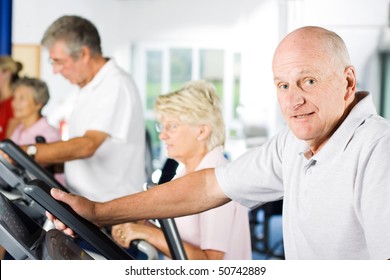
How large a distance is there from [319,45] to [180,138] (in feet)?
2.52

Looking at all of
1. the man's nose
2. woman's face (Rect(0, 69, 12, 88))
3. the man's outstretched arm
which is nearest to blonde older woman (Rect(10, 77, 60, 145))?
woman's face (Rect(0, 69, 12, 88))

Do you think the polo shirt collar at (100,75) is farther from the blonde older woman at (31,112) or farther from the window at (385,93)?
the window at (385,93)

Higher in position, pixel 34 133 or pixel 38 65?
pixel 38 65

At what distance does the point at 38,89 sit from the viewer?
3598 mm

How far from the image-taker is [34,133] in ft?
11.3

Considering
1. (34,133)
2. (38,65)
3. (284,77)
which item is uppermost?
(284,77)

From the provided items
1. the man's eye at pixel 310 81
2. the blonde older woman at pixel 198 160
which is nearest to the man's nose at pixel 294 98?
the man's eye at pixel 310 81

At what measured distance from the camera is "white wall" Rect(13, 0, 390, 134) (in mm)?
3131

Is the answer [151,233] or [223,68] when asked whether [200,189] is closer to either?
[151,233]

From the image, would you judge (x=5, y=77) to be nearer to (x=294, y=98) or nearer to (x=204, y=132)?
(x=204, y=132)

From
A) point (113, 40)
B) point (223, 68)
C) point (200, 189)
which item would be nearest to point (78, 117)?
point (113, 40)

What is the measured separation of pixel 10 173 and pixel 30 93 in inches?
49.8

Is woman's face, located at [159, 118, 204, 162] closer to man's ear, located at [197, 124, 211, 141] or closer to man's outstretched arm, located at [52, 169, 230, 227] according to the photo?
man's ear, located at [197, 124, 211, 141]

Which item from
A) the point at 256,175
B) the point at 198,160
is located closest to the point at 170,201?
the point at 256,175
